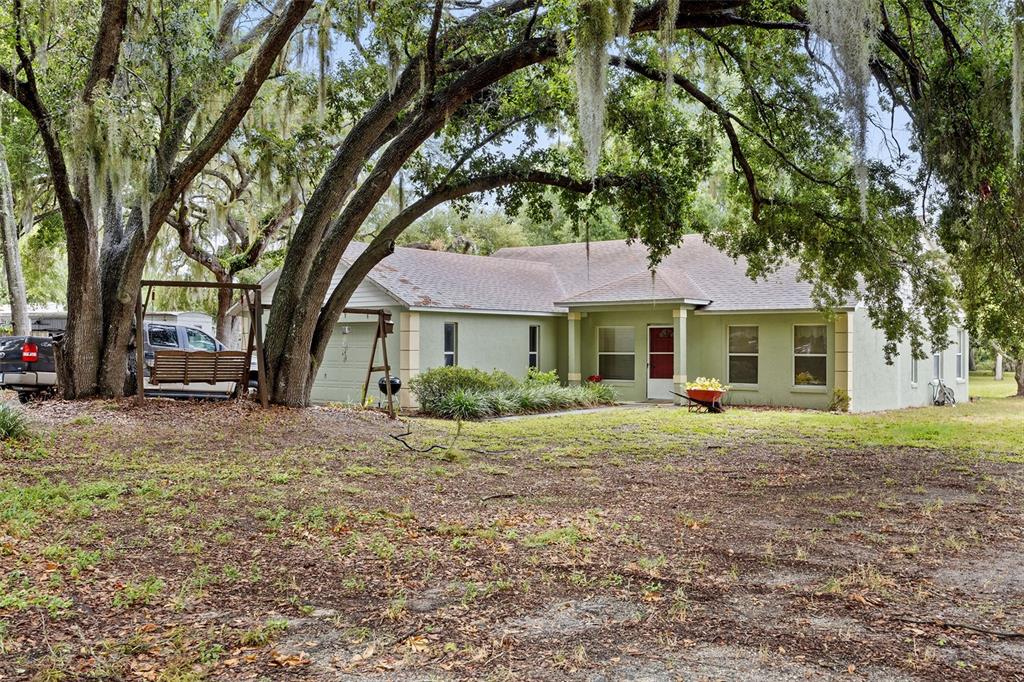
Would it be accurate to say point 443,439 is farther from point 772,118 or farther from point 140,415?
point 772,118

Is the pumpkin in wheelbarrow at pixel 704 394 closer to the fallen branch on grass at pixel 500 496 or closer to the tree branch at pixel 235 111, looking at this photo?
the fallen branch on grass at pixel 500 496

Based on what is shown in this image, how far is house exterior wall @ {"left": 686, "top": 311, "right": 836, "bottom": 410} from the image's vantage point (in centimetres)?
1761

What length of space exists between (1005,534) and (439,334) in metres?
13.2

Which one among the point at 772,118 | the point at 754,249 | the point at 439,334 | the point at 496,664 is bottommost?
the point at 496,664

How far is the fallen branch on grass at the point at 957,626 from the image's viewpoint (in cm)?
385

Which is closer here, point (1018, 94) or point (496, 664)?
point (496, 664)

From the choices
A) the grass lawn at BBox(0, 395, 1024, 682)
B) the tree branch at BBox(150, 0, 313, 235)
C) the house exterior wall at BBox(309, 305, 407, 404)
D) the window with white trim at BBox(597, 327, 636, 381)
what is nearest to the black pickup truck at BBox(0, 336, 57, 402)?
the tree branch at BBox(150, 0, 313, 235)

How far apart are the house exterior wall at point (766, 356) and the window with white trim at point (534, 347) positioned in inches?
145

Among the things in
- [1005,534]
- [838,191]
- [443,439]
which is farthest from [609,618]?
[838,191]

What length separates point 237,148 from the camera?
1708 cm

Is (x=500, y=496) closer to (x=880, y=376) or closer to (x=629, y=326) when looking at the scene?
(x=629, y=326)

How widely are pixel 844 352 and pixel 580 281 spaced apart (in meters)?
7.73

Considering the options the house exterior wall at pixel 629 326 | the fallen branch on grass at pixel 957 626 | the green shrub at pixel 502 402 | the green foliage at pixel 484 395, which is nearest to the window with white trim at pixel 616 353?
the house exterior wall at pixel 629 326

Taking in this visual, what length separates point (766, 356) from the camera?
18.3 metres
